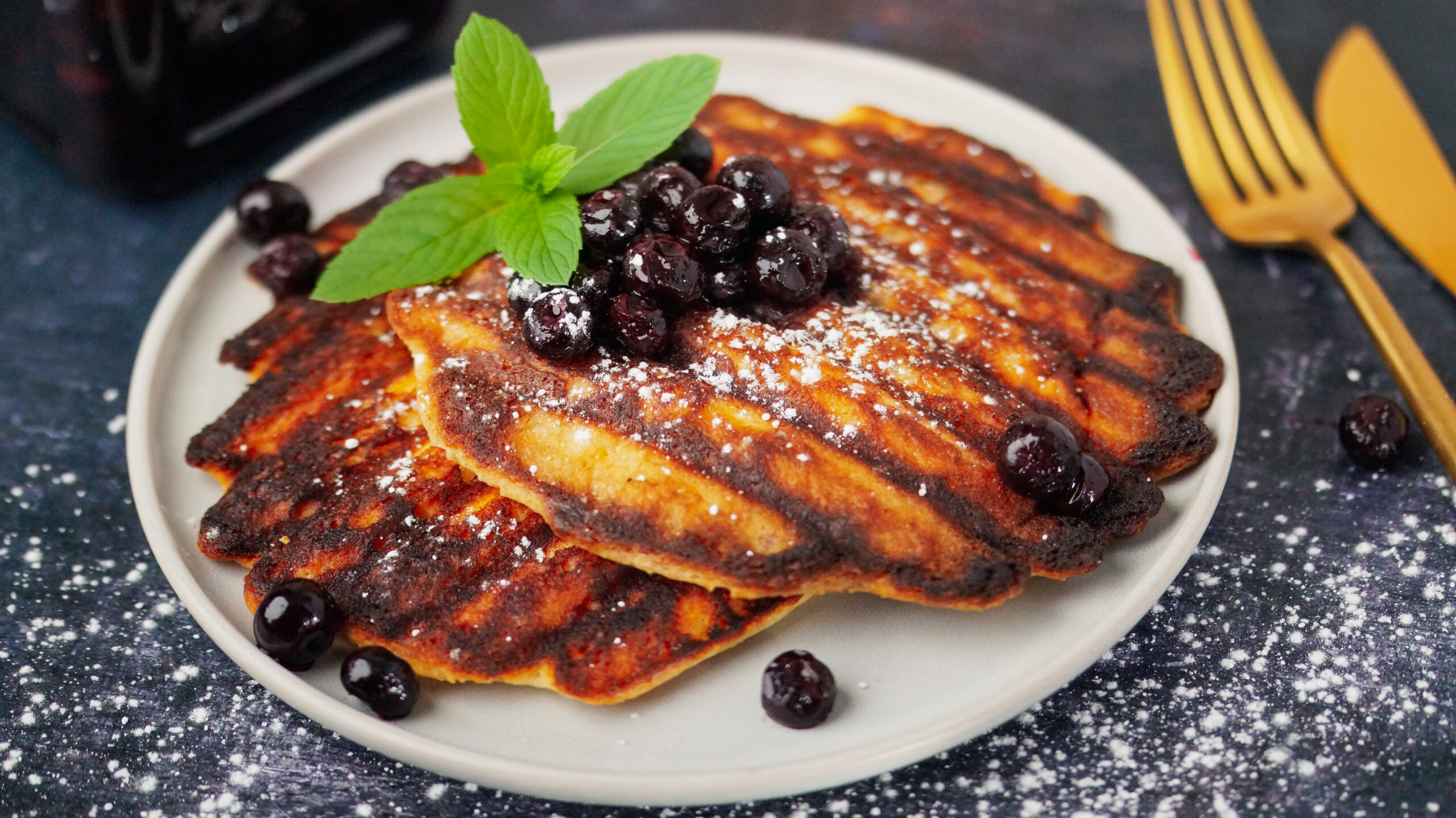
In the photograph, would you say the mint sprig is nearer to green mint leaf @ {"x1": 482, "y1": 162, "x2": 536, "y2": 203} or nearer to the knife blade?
green mint leaf @ {"x1": 482, "y1": 162, "x2": 536, "y2": 203}

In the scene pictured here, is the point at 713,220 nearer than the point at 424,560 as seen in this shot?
No

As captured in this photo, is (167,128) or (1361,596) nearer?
(1361,596)

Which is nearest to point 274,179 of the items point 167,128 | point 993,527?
point 167,128

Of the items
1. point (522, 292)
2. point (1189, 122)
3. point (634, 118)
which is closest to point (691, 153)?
point (634, 118)

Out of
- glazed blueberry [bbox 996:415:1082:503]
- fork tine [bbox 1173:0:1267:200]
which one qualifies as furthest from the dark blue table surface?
glazed blueberry [bbox 996:415:1082:503]

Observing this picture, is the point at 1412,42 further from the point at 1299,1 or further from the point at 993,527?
→ the point at 993,527

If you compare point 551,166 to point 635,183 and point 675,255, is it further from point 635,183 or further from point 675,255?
point 675,255

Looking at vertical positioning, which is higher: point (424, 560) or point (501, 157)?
point (501, 157)
